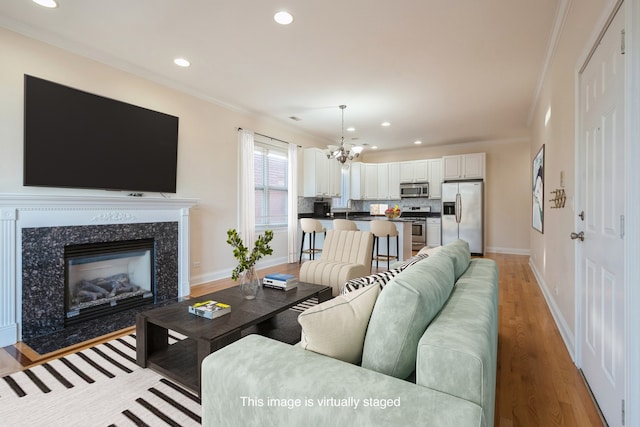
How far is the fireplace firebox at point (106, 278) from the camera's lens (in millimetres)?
3021

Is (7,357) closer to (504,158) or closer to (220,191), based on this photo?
(220,191)

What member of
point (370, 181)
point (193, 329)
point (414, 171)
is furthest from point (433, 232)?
point (193, 329)

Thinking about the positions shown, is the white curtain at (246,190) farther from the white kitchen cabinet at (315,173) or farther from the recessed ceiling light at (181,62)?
the white kitchen cabinet at (315,173)

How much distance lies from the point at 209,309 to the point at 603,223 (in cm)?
238

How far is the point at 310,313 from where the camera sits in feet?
3.65

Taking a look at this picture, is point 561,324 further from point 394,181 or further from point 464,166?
point 394,181

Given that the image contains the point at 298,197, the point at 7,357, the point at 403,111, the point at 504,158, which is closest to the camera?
the point at 7,357

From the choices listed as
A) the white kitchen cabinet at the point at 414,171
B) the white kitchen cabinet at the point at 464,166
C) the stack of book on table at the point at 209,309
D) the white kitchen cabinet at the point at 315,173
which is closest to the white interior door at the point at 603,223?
the stack of book on table at the point at 209,309

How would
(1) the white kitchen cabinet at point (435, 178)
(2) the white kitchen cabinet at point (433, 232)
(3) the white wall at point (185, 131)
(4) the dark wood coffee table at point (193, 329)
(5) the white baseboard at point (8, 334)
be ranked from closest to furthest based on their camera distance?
1. (4) the dark wood coffee table at point (193, 329)
2. (5) the white baseboard at point (8, 334)
3. (3) the white wall at point (185, 131)
4. (2) the white kitchen cabinet at point (433, 232)
5. (1) the white kitchen cabinet at point (435, 178)

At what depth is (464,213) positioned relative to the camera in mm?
6996

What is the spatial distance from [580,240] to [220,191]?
421 centimetres

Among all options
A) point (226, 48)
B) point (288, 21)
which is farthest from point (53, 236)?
point (288, 21)

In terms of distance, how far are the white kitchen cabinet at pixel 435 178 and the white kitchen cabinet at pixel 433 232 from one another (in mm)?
648

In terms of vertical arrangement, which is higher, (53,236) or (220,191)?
(220,191)
